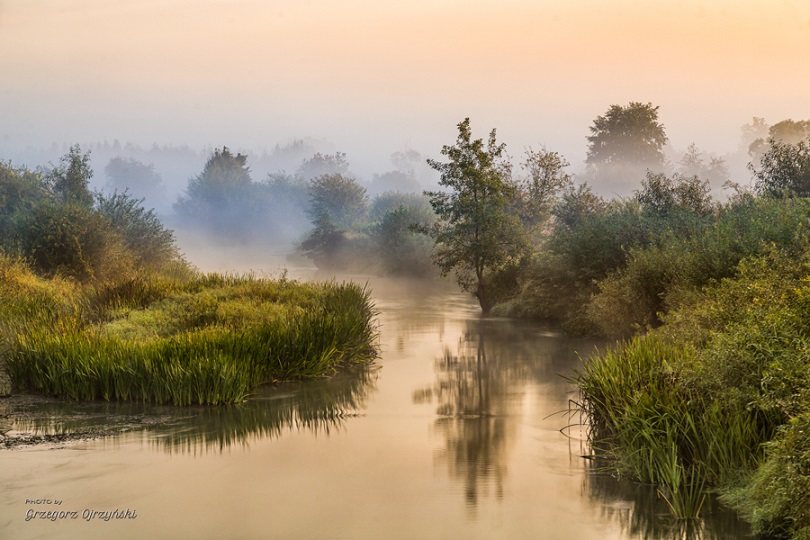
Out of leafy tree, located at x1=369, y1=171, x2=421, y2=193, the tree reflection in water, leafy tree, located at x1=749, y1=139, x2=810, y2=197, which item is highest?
leafy tree, located at x1=369, y1=171, x2=421, y2=193

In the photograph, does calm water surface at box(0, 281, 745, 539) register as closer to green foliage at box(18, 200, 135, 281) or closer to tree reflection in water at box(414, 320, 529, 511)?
tree reflection in water at box(414, 320, 529, 511)

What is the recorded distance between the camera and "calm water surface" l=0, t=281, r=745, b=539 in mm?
9883

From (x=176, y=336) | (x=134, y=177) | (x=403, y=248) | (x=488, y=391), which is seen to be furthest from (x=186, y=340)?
(x=134, y=177)

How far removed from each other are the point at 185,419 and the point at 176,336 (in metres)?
2.92

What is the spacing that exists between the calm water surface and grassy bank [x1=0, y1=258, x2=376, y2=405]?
543 mm

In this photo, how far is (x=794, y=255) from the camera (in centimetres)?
1702

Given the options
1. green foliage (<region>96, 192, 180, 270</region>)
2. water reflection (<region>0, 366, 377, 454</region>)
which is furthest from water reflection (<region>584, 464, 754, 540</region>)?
green foliage (<region>96, 192, 180, 270</region>)

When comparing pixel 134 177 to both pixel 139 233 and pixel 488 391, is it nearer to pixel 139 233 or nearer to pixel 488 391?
pixel 139 233

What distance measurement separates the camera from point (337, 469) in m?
12.2

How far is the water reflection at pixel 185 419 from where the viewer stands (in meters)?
13.6

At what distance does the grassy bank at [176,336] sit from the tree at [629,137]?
6745 cm

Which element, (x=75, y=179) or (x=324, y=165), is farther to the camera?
(x=324, y=165)

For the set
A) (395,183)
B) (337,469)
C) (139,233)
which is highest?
(395,183)

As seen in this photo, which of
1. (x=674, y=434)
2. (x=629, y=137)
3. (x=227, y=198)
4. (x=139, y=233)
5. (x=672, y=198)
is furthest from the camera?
(x=227, y=198)
